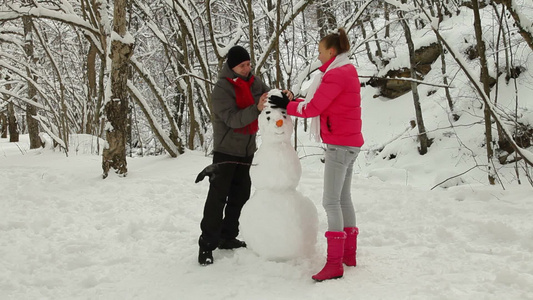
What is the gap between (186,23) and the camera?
7332mm

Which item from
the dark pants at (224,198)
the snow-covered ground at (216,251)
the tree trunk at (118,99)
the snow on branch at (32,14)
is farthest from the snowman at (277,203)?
the snow on branch at (32,14)

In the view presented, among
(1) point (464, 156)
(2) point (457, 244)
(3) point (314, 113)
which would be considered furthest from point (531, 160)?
(1) point (464, 156)

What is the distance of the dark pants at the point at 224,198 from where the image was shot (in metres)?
3.29

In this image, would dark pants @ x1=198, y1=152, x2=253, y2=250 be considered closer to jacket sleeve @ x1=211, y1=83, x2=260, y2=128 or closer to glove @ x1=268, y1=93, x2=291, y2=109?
jacket sleeve @ x1=211, y1=83, x2=260, y2=128

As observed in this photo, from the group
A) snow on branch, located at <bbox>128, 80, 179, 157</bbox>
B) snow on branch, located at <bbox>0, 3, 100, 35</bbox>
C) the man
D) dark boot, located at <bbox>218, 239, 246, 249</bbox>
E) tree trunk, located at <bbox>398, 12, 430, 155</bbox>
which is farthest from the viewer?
tree trunk, located at <bbox>398, 12, 430, 155</bbox>

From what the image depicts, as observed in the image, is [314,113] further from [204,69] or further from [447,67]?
[447,67]

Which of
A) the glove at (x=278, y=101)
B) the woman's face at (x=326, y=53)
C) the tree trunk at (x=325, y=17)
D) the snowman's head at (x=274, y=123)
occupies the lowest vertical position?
the snowman's head at (x=274, y=123)

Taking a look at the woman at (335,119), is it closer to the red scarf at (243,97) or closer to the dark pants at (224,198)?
the red scarf at (243,97)

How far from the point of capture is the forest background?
5.79 meters

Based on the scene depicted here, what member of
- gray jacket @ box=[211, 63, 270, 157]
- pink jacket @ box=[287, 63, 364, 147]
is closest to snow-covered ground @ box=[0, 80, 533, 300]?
gray jacket @ box=[211, 63, 270, 157]

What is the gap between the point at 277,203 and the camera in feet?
10.2

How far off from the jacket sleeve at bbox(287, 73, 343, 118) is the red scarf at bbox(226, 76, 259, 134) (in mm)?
598

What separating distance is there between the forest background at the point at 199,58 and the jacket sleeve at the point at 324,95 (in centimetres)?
86

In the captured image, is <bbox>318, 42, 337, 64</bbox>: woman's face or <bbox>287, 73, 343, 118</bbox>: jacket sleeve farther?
<bbox>318, 42, 337, 64</bbox>: woman's face
